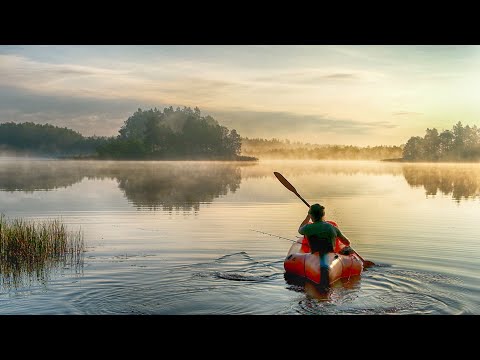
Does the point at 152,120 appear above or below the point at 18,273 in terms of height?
above

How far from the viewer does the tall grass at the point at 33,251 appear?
1123 cm

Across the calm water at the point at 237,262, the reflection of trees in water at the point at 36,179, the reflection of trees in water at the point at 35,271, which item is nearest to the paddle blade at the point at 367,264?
the calm water at the point at 237,262

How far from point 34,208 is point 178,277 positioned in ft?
43.2

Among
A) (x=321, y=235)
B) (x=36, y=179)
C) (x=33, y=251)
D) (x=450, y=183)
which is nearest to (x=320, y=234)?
(x=321, y=235)

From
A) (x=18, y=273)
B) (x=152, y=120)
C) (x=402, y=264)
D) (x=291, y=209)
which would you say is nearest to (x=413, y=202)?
(x=291, y=209)

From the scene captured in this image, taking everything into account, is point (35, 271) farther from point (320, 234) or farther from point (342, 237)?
point (342, 237)

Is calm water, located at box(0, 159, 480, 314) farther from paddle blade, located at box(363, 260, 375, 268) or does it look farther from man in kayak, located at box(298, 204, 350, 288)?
man in kayak, located at box(298, 204, 350, 288)

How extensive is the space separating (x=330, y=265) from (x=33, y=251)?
18.2ft

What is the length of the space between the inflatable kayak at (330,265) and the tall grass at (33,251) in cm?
384

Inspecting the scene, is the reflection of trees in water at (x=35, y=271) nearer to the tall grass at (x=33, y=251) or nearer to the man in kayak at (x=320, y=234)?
the tall grass at (x=33, y=251)
